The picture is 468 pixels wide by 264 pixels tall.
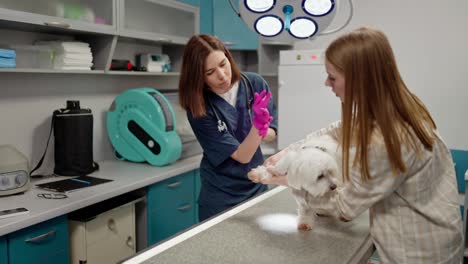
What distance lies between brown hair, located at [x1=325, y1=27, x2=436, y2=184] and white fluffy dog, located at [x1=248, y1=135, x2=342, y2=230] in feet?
0.40

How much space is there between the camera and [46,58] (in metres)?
2.44

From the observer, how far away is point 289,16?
137 centimetres

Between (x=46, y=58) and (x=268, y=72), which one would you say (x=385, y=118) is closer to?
(x=46, y=58)

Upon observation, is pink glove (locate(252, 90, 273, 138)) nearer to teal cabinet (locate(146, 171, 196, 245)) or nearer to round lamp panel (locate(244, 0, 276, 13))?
round lamp panel (locate(244, 0, 276, 13))

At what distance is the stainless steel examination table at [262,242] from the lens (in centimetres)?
114

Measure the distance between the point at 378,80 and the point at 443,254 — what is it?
0.49 meters

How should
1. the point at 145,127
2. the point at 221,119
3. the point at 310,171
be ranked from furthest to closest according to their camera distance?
the point at 145,127 → the point at 221,119 → the point at 310,171

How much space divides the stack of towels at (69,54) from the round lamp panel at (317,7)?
5.31ft

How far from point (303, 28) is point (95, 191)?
55.0 inches

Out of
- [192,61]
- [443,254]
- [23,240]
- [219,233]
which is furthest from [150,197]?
[443,254]

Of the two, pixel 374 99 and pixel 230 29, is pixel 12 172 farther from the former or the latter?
pixel 230 29

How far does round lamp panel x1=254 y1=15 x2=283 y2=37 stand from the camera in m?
1.40

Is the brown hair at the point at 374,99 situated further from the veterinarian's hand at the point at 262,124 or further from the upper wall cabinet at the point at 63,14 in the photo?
the upper wall cabinet at the point at 63,14

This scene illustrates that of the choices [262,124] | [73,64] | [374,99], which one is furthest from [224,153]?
[73,64]
